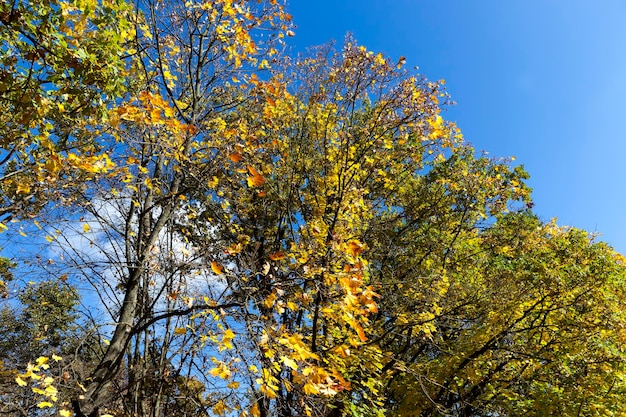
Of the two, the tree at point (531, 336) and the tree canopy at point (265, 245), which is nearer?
the tree canopy at point (265, 245)

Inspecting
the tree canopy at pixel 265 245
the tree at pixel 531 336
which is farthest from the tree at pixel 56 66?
the tree at pixel 531 336

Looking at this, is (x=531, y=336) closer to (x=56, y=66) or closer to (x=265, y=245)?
(x=265, y=245)

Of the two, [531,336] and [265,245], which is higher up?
[265,245]

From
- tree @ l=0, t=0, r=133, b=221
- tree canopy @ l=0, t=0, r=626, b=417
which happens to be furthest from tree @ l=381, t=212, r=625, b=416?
tree @ l=0, t=0, r=133, b=221

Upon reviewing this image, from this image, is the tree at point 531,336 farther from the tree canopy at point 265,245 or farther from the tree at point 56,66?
the tree at point 56,66

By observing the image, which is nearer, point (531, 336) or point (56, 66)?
point (56, 66)

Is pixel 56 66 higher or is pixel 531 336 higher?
pixel 56 66

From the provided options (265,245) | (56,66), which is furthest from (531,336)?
(56,66)

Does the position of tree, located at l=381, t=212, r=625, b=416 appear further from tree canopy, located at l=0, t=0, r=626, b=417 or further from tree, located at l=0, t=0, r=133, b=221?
tree, located at l=0, t=0, r=133, b=221

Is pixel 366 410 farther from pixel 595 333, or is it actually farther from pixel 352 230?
pixel 595 333

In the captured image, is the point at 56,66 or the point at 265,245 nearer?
the point at 56,66

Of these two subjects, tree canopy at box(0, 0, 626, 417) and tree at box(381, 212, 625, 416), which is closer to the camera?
tree canopy at box(0, 0, 626, 417)

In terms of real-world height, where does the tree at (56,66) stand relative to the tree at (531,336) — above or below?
above

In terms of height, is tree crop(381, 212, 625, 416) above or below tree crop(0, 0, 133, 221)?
below
